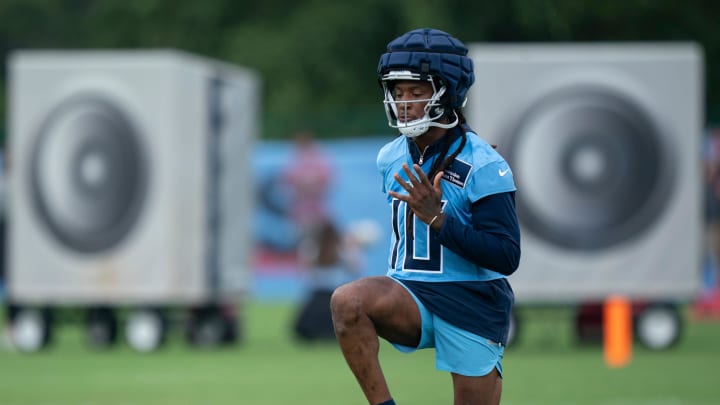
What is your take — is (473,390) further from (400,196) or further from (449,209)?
(400,196)

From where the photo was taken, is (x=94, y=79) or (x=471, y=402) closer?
(x=471, y=402)

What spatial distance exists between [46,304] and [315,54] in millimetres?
12458

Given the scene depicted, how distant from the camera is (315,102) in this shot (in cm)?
3047

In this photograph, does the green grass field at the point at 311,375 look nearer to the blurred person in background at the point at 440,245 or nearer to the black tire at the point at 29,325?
the black tire at the point at 29,325

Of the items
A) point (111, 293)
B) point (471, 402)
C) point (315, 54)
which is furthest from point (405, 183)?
point (315, 54)

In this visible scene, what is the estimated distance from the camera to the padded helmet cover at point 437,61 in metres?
6.76

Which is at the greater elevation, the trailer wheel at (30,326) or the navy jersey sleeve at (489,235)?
the navy jersey sleeve at (489,235)

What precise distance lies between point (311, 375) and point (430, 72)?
8367mm

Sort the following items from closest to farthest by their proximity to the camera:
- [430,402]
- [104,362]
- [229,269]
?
[430,402]
[104,362]
[229,269]

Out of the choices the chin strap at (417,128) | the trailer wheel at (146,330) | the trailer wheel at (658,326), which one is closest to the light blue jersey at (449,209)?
the chin strap at (417,128)

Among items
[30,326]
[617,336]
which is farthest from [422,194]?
[30,326]

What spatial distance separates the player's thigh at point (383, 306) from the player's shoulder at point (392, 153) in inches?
22.3

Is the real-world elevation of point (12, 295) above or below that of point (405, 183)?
below

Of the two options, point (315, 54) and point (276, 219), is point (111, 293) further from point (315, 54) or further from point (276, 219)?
point (315, 54)
